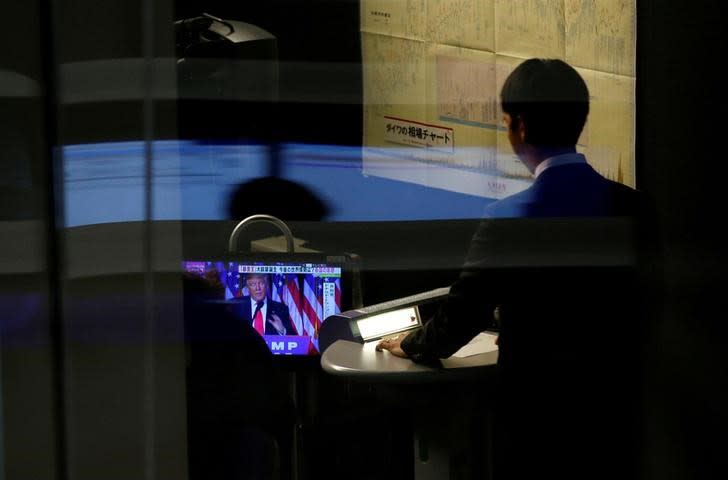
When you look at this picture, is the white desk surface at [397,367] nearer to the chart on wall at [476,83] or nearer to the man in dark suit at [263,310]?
the man in dark suit at [263,310]

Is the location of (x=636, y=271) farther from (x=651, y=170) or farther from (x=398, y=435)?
(x=398, y=435)

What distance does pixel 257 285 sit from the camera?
→ 238cm

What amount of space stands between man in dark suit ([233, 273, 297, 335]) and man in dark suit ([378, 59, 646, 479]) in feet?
1.71

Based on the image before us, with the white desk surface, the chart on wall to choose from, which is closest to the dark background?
the chart on wall

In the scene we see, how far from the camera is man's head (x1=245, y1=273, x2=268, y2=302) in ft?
7.74

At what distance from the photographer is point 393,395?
227 cm

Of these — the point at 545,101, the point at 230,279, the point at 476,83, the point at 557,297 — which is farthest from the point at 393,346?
the point at 545,101

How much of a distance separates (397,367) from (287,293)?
16.5 inches

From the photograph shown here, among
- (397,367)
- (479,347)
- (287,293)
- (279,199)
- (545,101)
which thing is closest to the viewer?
(545,101)

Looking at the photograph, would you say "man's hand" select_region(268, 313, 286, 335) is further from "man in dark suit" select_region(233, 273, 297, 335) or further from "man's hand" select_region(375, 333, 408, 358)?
"man's hand" select_region(375, 333, 408, 358)

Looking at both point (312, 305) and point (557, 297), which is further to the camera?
point (312, 305)

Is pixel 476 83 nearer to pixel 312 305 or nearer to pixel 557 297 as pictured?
pixel 557 297

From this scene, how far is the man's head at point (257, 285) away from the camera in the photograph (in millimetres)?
2359

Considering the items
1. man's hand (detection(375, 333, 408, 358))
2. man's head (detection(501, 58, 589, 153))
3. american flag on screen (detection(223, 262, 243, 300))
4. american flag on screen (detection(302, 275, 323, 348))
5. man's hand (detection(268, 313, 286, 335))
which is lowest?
man's hand (detection(375, 333, 408, 358))
